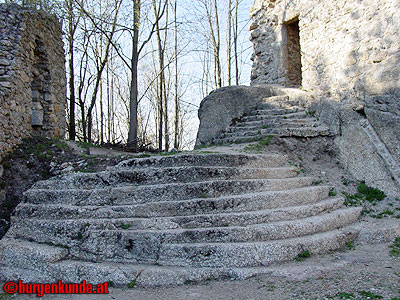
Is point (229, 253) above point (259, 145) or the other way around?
the other way around

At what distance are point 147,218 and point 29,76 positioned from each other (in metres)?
4.67

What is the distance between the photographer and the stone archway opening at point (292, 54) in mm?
8594

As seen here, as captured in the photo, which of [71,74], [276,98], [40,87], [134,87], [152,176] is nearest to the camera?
[152,176]

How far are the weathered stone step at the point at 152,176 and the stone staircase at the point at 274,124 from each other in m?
1.52

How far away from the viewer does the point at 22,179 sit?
17.9ft

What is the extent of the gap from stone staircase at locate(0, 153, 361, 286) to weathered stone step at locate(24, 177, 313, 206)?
0.01 meters

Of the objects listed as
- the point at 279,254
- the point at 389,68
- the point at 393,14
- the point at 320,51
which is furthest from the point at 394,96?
the point at 279,254

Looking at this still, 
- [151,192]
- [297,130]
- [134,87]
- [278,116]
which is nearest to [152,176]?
[151,192]

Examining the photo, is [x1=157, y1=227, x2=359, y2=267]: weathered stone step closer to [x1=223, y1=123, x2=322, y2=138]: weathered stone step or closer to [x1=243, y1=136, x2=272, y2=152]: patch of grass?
[x1=243, y1=136, x2=272, y2=152]: patch of grass

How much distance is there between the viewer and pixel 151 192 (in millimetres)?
4027

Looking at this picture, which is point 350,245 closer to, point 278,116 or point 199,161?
point 199,161

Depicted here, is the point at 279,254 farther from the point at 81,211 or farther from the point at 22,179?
the point at 22,179

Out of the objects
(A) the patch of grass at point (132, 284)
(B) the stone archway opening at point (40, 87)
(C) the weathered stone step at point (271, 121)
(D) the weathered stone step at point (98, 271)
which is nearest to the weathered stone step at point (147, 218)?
(D) the weathered stone step at point (98, 271)

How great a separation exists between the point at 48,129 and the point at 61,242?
4120 millimetres
